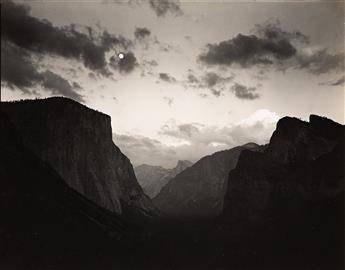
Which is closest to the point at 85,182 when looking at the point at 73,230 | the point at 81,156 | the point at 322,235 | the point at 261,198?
the point at 81,156

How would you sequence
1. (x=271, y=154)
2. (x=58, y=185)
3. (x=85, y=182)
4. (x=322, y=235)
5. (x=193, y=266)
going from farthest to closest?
(x=85, y=182), (x=271, y=154), (x=58, y=185), (x=322, y=235), (x=193, y=266)

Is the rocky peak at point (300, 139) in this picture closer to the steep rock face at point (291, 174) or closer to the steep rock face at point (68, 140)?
the steep rock face at point (291, 174)

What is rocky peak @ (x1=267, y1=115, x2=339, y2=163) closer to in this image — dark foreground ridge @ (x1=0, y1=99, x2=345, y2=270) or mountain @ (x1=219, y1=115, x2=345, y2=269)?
mountain @ (x1=219, y1=115, x2=345, y2=269)

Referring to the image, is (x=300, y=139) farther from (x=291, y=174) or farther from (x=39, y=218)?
(x=39, y=218)

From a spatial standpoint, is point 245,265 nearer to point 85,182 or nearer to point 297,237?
point 297,237

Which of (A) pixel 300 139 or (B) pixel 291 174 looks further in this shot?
(A) pixel 300 139

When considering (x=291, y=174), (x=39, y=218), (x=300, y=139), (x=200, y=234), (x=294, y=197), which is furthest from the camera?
(x=200, y=234)

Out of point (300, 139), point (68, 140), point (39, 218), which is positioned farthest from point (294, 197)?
point (68, 140)
